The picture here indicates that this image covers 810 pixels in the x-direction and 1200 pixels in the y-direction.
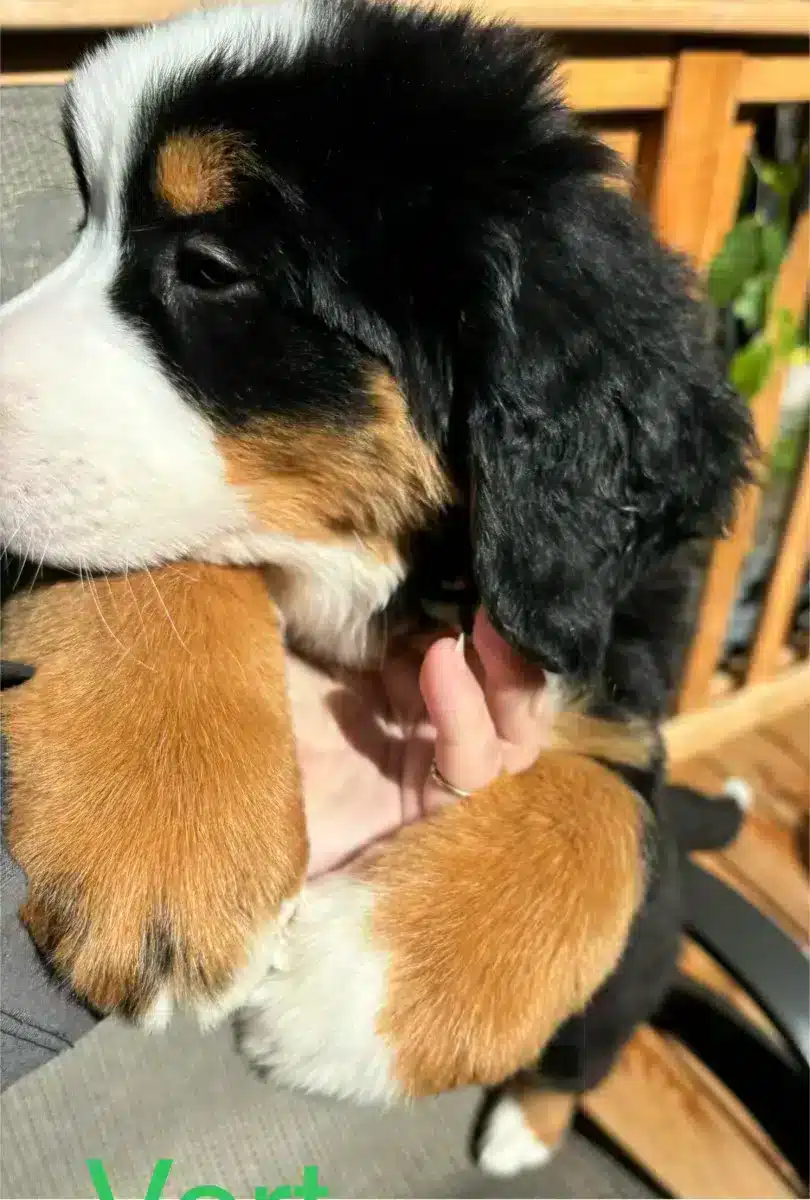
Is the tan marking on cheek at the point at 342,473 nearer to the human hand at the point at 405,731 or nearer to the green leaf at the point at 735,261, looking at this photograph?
the human hand at the point at 405,731

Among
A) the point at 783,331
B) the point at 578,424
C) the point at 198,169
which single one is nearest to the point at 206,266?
the point at 198,169

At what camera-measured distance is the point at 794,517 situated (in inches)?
104

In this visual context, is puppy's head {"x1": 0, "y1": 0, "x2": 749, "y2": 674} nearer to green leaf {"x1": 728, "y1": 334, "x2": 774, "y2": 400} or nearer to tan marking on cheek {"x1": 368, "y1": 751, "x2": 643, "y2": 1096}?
tan marking on cheek {"x1": 368, "y1": 751, "x2": 643, "y2": 1096}

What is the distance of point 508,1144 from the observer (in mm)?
1525

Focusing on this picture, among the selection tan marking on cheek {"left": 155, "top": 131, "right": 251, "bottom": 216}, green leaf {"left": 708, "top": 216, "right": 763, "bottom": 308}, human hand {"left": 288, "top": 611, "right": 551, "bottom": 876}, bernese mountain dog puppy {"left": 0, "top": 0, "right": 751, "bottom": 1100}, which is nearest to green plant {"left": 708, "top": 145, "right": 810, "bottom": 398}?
green leaf {"left": 708, "top": 216, "right": 763, "bottom": 308}

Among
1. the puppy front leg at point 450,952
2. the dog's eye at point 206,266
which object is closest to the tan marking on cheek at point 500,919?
the puppy front leg at point 450,952

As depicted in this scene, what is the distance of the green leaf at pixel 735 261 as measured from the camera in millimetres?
2025

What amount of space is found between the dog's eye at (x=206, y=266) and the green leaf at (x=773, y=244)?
5.11ft

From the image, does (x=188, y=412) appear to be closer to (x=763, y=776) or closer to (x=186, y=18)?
(x=186, y=18)

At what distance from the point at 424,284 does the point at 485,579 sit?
1.01ft

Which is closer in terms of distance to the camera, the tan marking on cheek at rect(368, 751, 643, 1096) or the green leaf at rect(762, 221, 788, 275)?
the tan marking on cheek at rect(368, 751, 643, 1096)

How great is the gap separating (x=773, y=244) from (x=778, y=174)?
0.16 metres

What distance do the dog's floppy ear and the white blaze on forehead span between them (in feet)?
Result: 1.04

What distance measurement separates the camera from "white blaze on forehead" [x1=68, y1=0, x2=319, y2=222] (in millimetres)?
939
